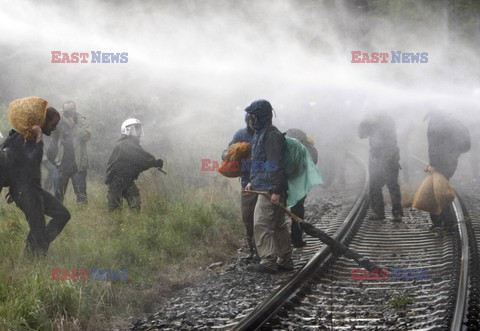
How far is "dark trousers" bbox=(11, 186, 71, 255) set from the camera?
247 inches

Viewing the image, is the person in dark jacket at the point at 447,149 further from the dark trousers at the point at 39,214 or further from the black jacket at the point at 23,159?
the black jacket at the point at 23,159

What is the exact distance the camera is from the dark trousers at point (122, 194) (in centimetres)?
877

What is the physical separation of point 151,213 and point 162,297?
8.86 feet

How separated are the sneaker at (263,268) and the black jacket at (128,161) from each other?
6.99ft

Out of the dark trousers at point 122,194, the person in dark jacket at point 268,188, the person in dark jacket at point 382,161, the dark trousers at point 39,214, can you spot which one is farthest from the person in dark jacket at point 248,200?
the person in dark jacket at point 382,161

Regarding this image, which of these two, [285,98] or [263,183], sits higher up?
[285,98]

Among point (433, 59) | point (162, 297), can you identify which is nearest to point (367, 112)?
point (162, 297)

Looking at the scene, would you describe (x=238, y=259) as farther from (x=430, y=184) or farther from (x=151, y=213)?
(x=430, y=184)

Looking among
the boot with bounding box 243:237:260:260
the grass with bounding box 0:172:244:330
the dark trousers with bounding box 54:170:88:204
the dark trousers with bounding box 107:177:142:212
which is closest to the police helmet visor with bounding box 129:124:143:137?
the dark trousers with bounding box 107:177:142:212

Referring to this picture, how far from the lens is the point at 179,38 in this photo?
858 inches

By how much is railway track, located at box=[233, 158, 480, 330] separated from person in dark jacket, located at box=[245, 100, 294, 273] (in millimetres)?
406

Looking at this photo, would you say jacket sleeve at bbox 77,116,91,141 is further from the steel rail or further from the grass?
the steel rail

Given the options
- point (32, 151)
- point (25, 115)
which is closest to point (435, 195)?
point (32, 151)

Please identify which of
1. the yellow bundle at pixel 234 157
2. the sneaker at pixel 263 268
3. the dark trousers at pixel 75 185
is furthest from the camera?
the dark trousers at pixel 75 185
